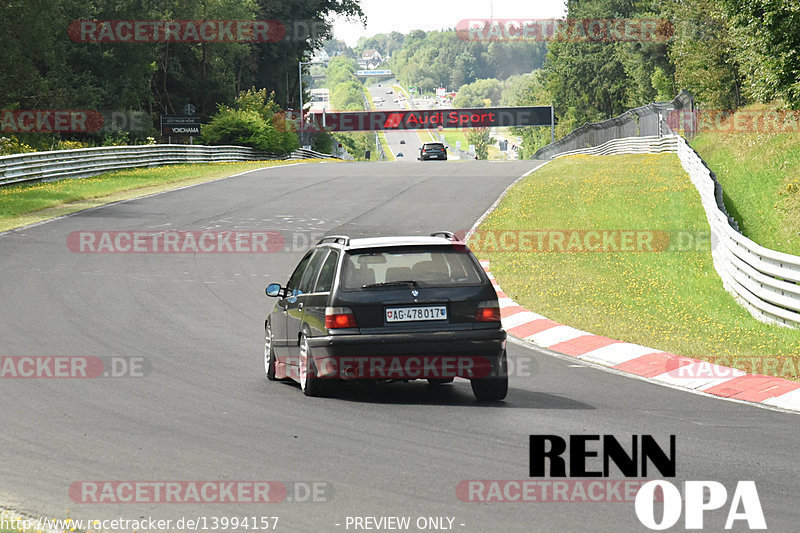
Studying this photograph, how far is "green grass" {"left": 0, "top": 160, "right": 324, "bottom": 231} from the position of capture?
29.2m

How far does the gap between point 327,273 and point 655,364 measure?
3.81 meters

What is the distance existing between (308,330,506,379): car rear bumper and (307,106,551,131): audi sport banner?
91.3m

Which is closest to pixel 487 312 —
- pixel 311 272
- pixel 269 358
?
pixel 311 272

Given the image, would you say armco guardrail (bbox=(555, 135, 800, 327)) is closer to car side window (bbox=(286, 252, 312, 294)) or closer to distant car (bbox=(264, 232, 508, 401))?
distant car (bbox=(264, 232, 508, 401))

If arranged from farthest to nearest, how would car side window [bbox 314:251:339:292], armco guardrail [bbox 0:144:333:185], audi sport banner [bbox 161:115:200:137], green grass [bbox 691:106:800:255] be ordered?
audi sport banner [bbox 161:115:200:137] < armco guardrail [bbox 0:144:333:185] < green grass [bbox 691:106:800:255] < car side window [bbox 314:251:339:292]

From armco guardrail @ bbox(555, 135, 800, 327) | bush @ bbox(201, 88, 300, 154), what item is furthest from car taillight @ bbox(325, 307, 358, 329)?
bush @ bbox(201, 88, 300, 154)

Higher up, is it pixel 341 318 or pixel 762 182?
pixel 341 318

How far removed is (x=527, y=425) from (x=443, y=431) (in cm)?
69

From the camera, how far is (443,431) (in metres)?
8.45

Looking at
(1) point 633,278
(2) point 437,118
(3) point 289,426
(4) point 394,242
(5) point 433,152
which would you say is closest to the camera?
(3) point 289,426

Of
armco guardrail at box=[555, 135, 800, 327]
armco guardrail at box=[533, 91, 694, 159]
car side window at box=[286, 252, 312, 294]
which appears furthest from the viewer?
armco guardrail at box=[533, 91, 694, 159]

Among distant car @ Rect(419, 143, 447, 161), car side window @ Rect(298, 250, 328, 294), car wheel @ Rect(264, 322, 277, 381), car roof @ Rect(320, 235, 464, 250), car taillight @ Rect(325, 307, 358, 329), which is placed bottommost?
distant car @ Rect(419, 143, 447, 161)

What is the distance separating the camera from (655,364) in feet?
38.9

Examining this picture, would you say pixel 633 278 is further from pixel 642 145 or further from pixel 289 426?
pixel 642 145
